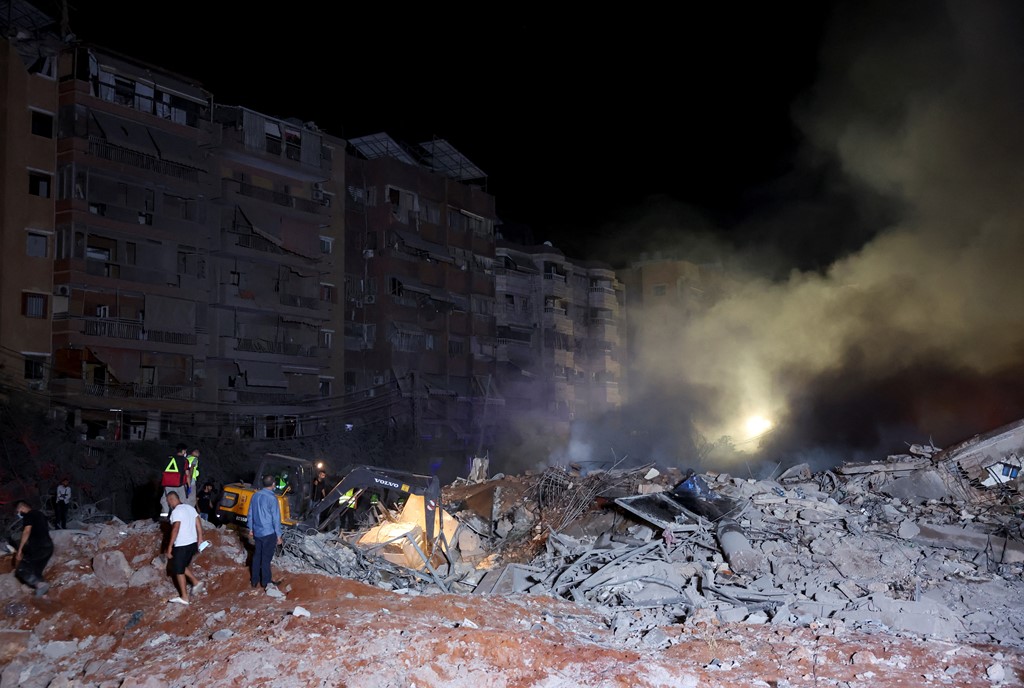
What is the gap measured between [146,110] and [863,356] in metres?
34.6

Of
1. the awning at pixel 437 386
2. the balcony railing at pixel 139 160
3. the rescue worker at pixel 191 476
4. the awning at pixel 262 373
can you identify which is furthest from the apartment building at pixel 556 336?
the rescue worker at pixel 191 476

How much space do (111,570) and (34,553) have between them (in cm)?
100

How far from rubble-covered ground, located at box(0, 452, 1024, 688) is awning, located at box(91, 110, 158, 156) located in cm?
2137

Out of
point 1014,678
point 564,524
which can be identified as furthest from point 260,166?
point 1014,678

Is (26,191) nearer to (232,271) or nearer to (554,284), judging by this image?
(232,271)

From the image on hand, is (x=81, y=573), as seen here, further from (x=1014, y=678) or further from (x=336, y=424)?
(x=336, y=424)

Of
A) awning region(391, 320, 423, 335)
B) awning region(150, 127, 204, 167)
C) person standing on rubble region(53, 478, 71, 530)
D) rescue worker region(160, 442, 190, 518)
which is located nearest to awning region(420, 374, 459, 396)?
awning region(391, 320, 423, 335)

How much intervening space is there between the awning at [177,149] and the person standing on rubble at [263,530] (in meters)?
24.7

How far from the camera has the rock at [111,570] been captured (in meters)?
11.2

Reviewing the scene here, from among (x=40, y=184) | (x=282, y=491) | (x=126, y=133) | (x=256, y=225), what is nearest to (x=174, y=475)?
(x=282, y=491)

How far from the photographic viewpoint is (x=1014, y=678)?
29.9ft

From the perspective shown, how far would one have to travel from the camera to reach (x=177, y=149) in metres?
32.4

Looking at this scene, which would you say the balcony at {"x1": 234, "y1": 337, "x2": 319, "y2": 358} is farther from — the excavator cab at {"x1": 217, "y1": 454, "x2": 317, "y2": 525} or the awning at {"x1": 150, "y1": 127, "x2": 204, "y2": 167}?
the excavator cab at {"x1": 217, "y1": 454, "x2": 317, "y2": 525}

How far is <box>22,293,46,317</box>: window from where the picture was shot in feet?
92.8
